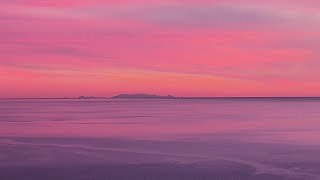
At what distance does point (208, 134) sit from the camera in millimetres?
28188

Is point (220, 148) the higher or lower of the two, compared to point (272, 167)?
higher

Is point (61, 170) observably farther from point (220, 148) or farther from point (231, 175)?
point (220, 148)

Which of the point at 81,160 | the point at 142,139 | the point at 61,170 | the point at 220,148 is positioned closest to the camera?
the point at 61,170

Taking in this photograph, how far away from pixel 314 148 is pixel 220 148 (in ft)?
12.1

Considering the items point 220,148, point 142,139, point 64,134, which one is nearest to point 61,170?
point 220,148

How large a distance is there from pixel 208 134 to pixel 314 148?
313 inches

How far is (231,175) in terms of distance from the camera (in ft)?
45.5

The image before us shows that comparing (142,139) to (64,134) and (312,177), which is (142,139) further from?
(312,177)

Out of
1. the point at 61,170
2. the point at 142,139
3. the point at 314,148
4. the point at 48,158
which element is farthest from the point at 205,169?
the point at 142,139

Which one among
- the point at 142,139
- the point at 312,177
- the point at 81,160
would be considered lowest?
the point at 312,177

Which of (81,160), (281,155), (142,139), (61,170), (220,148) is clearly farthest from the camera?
(142,139)

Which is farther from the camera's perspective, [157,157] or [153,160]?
[157,157]

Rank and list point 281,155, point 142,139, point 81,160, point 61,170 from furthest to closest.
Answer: point 142,139 → point 281,155 → point 81,160 → point 61,170

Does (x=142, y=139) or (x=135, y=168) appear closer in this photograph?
(x=135, y=168)
